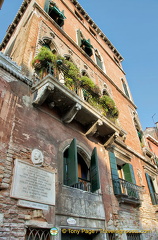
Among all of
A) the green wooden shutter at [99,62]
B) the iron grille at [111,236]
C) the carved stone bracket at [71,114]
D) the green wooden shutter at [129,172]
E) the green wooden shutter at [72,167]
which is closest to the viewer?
the green wooden shutter at [72,167]

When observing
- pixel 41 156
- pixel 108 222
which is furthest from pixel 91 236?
pixel 41 156

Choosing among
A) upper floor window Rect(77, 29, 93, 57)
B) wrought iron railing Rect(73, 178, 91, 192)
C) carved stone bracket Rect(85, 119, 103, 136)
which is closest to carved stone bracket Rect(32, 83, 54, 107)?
carved stone bracket Rect(85, 119, 103, 136)

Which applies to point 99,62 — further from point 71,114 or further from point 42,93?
point 42,93

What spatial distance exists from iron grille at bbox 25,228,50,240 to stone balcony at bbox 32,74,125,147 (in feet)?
11.0

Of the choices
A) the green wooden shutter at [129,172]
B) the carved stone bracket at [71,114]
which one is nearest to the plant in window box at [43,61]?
the carved stone bracket at [71,114]

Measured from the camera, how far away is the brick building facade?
4539mm

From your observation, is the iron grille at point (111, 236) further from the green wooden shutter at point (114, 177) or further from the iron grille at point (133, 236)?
the green wooden shutter at point (114, 177)

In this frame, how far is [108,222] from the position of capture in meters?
Answer: 6.43

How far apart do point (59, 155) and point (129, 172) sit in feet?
14.7

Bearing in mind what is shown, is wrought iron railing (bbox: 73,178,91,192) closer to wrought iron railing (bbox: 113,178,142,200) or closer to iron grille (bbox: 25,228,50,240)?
wrought iron railing (bbox: 113,178,142,200)

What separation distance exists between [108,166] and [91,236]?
268 cm

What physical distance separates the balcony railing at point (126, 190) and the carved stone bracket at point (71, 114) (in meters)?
2.98

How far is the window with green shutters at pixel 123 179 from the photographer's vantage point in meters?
7.63

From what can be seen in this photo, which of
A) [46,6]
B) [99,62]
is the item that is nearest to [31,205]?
[46,6]
